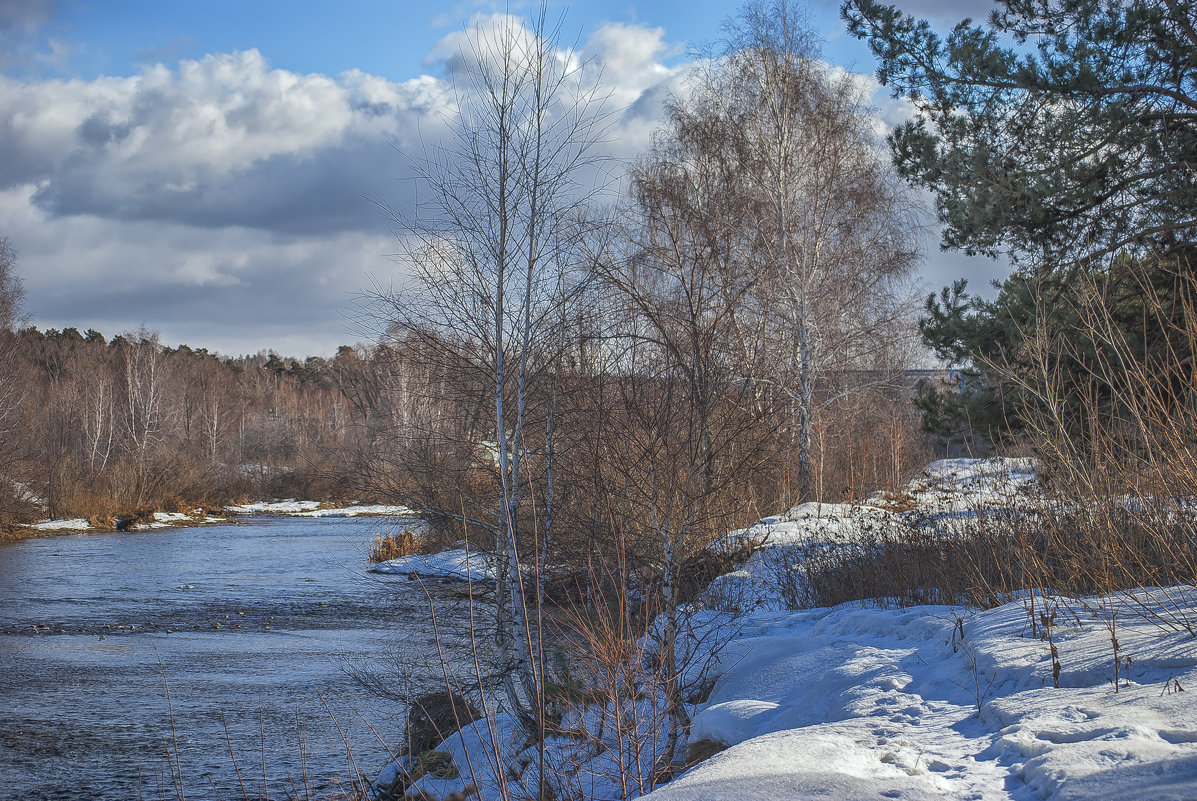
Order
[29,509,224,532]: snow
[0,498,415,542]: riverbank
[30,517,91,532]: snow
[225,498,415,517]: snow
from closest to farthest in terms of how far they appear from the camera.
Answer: [0,498,415,542]: riverbank < [30,517,91,532]: snow < [29,509,224,532]: snow < [225,498,415,517]: snow

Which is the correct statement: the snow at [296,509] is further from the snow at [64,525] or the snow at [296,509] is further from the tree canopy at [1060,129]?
the tree canopy at [1060,129]

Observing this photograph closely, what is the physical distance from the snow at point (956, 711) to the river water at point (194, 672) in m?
1.87

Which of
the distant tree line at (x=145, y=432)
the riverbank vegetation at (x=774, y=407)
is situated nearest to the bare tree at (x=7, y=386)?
the distant tree line at (x=145, y=432)

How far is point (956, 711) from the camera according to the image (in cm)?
374

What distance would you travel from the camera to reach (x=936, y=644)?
4.84 metres

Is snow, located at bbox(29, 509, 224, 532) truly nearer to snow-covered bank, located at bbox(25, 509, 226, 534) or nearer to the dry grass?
snow-covered bank, located at bbox(25, 509, 226, 534)

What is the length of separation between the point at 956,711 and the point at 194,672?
9.53 m

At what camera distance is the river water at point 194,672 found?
24.4ft

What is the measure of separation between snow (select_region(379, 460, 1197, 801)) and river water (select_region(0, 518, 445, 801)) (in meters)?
1.87

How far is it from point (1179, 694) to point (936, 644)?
1.67m

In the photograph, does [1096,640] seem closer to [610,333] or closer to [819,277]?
[610,333]

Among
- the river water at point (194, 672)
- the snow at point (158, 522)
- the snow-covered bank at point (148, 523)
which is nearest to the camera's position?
the river water at point (194, 672)

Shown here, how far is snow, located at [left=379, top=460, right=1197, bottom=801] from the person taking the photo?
2807 mm

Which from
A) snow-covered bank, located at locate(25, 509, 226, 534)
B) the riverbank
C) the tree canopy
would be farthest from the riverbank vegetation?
snow-covered bank, located at locate(25, 509, 226, 534)
